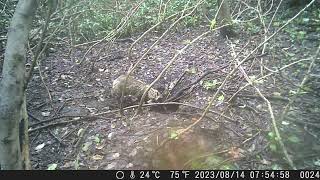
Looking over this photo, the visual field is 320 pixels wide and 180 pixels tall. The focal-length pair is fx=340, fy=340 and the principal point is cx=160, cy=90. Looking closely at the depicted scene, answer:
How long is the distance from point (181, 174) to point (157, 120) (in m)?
1.17

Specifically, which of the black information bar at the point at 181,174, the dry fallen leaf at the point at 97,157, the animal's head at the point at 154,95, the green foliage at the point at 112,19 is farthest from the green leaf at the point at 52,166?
the green foliage at the point at 112,19

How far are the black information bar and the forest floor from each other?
0.25 meters

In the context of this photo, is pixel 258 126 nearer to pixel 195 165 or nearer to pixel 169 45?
pixel 195 165

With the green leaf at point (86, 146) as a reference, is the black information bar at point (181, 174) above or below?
below

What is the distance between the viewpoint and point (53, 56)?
694cm

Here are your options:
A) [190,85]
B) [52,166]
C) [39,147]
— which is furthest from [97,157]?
[190,85]

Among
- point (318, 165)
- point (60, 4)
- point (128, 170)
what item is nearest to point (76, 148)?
point (128, 170)

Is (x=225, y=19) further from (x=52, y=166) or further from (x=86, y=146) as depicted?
(x=52, y=166)

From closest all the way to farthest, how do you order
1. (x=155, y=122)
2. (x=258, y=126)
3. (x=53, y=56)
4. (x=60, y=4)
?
(x=258, y=126) < (x=155, y=122) < (x=53, y=56) < (x=60, y=4)

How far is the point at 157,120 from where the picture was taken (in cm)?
426

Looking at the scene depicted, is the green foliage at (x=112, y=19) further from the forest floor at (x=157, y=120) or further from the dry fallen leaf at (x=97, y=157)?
the dry fallen leaf at (x=97, y=157)

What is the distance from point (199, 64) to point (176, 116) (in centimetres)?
186

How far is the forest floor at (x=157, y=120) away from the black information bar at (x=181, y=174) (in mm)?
252

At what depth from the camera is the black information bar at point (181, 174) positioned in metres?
3.02
